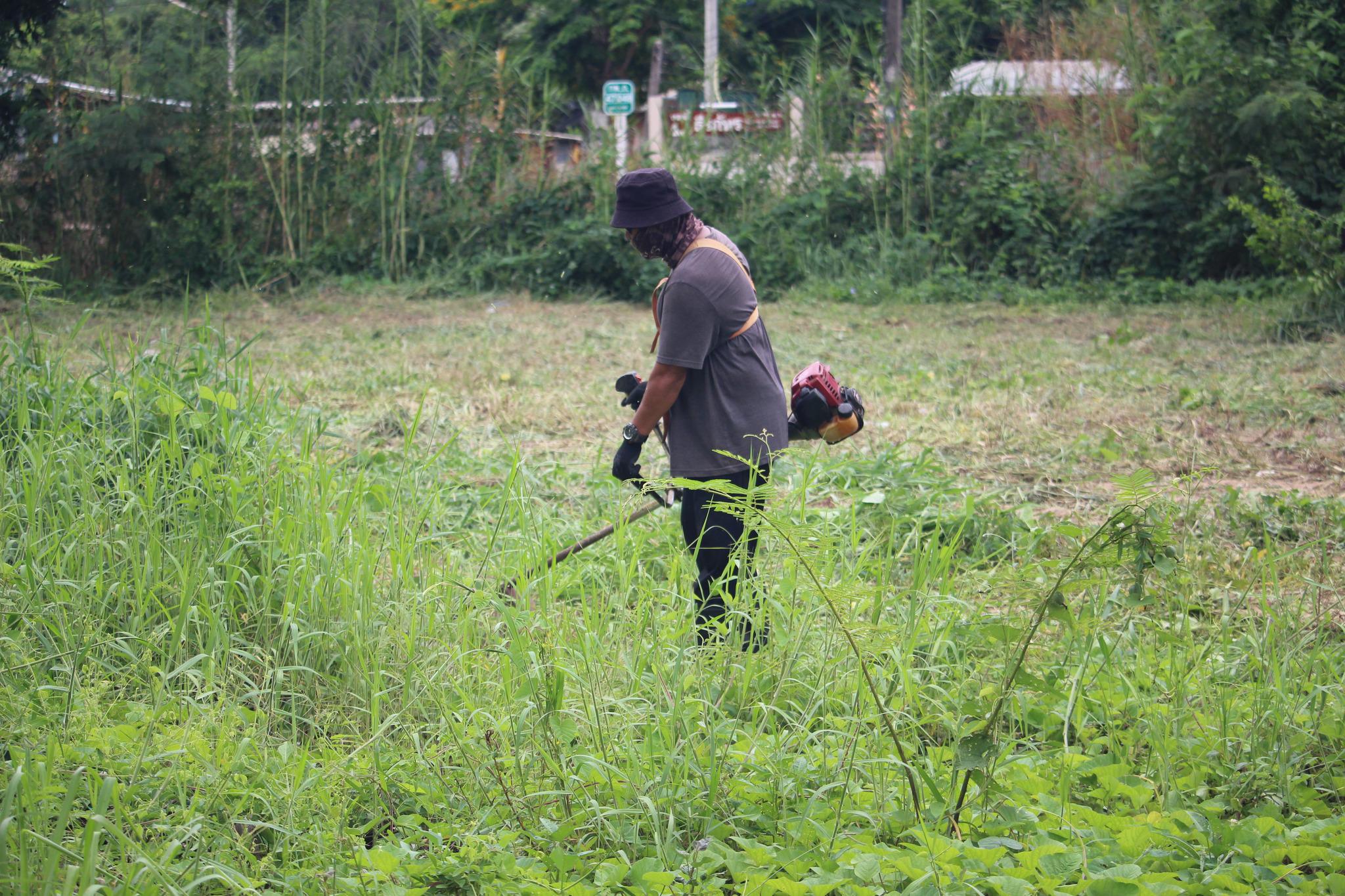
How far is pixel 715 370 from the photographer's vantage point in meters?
3.65

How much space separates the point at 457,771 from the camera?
101 inches

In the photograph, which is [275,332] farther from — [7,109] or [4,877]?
[4,877]

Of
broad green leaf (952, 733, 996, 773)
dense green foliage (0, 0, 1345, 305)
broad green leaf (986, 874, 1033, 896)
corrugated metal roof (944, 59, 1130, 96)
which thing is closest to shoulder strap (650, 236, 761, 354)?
broad green leaf (952, 733, 996, 773)

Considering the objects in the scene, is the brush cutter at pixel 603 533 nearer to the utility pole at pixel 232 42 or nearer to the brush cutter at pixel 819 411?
the brush cutter at pixel 819 411

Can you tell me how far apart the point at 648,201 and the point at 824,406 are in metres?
0.90

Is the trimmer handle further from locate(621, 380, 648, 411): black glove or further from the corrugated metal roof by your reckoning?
the corrugated metal roof

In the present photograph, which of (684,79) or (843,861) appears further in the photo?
(684,79)

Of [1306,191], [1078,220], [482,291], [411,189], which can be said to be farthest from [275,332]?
[1306,191]

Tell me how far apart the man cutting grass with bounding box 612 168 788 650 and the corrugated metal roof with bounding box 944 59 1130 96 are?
1171 centimetres

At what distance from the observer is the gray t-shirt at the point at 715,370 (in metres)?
3.53

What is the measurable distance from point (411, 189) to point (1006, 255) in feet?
25.8

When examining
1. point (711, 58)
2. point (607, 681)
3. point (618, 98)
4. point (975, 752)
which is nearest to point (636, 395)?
point (607, 681)

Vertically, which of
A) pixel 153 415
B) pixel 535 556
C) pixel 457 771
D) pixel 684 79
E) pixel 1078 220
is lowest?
pixel 457 771

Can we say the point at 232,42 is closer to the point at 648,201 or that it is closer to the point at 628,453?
the point at 648,201
